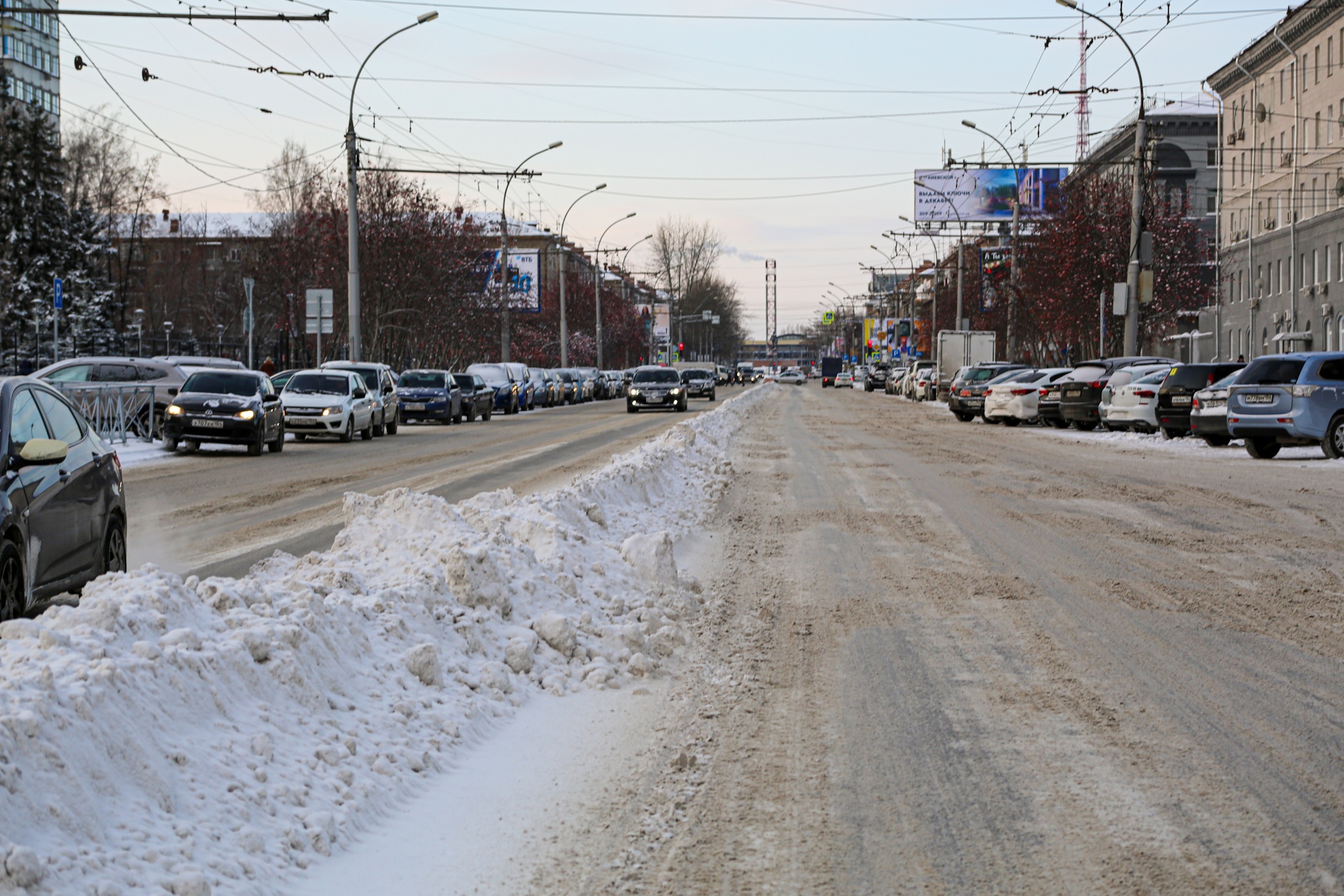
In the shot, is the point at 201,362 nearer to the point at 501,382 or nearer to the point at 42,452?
the point at 501,382

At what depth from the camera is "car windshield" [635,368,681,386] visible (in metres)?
50.9

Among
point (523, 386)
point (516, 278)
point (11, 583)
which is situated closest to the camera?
point (11, 583)

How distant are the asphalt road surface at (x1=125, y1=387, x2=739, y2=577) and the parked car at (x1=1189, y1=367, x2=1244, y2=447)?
10.4 metres

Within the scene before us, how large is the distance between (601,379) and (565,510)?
67.7m

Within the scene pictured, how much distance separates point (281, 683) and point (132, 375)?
79.4 ft

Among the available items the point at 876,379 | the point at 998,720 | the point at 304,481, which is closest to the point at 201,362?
the point at 304,481

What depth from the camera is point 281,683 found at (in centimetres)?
537

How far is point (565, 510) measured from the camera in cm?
1082

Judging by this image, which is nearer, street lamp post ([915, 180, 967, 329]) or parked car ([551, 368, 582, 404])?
parked car ([551, 368, 582, 404])

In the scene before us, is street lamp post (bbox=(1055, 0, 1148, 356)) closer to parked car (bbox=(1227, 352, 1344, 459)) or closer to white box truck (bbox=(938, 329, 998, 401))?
parked car (bbox=(1227, 352, 1344, 459))

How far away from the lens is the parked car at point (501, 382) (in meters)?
52.2

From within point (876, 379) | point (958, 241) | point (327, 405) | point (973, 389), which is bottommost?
point (876, 379)

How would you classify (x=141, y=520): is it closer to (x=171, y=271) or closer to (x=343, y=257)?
(x=343, y=257)

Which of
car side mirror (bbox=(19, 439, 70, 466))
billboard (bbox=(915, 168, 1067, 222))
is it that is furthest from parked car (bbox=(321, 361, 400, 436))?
billboard (bbox=(915, 168, 1067, 222))
